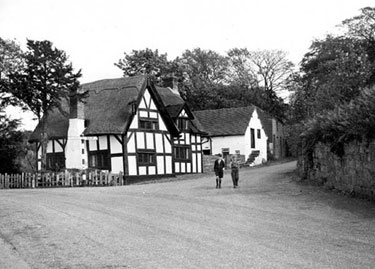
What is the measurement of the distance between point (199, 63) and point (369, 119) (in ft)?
199

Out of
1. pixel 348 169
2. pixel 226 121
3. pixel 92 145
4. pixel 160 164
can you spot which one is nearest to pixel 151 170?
pixel 160 164

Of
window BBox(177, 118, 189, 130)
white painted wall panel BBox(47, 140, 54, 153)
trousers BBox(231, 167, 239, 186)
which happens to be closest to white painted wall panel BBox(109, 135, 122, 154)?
white painted wall panel BBox(47, 140, 54, 153)

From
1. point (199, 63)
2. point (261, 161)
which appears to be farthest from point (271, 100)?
point (261, 161)

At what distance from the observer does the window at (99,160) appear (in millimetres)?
40562

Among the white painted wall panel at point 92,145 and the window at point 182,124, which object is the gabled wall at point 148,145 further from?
the window at point 182,124

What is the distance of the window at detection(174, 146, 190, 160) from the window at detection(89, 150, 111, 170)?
7182 millimetres

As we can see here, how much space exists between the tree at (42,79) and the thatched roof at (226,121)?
62.4 feet

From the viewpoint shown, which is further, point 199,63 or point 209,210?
point 199,63

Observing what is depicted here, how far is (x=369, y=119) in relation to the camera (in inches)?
668

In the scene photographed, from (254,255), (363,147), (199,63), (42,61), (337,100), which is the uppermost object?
(199,63)

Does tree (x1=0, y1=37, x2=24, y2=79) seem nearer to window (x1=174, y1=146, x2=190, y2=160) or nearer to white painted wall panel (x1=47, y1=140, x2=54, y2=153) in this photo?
white painted wall panel (x1=47, y1=140, x2=54, y2=153)

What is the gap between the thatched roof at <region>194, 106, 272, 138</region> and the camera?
184 feet

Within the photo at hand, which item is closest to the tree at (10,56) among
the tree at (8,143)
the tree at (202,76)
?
the tree at (8,143)

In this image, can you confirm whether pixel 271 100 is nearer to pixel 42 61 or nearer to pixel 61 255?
pixel 42 61
